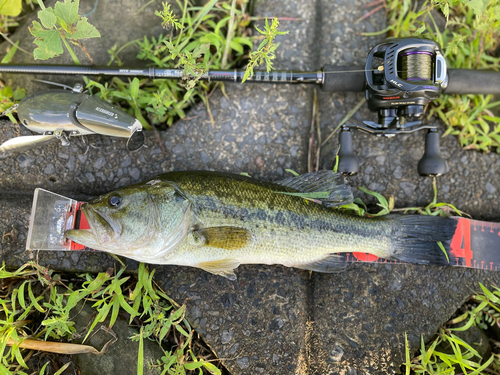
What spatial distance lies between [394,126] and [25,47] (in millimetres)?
4000

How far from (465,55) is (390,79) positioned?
1514 millimetres

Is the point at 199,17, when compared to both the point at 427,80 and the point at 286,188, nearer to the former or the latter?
the point at 286,188

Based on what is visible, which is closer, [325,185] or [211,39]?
[325,185]

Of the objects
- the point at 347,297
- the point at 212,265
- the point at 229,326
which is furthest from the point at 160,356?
the point at 347,297

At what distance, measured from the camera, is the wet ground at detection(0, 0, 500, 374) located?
9.96ft

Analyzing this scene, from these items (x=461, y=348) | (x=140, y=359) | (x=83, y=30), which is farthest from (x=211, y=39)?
(x=461, y=348)

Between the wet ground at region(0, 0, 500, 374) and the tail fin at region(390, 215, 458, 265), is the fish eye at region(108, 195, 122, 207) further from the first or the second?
the tail fin at region(390, 215, 458, 265)

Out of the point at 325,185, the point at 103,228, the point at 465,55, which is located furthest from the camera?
the point at 465,55

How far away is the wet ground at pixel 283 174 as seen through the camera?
3037mm

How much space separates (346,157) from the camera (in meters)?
2.98

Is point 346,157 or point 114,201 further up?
point 346,157

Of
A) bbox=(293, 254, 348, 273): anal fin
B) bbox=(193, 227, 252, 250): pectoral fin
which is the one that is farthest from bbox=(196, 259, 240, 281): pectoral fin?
bbox=(293, 254, 348, 273): anal fin

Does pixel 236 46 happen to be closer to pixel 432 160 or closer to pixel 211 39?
pixel 211 39

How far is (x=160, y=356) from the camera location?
291 centimetres
